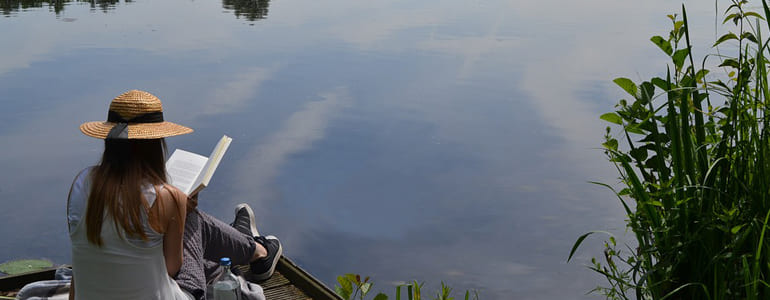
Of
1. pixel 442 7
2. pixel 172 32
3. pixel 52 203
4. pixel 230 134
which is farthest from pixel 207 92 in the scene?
pixel 442 7

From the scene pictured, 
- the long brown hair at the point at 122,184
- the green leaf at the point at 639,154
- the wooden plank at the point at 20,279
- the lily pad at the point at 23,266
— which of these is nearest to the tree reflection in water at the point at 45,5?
the lily pad at the point at 23,266

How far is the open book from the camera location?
109 inches

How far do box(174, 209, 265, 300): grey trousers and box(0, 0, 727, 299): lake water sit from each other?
194 centimetres

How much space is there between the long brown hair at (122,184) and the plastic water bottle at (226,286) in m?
0.76

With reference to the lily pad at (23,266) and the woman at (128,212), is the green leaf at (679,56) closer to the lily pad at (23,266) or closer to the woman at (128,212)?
the woman at (128,212)

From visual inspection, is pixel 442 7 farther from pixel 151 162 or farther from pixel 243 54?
pixel 151 162

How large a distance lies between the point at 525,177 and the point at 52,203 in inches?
140

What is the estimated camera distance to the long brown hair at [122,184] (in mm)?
2195

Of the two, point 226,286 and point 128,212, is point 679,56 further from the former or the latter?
point 226,286

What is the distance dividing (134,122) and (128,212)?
26 cm

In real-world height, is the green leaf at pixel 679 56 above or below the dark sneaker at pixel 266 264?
above

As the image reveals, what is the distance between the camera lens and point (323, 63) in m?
10.5

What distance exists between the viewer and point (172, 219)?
2287 mm

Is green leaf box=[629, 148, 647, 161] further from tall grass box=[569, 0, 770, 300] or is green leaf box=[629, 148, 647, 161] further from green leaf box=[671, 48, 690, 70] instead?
green leaf box=[671, 48, 690, 70]
